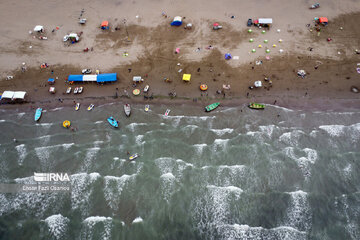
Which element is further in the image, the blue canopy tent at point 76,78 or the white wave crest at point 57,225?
the blue canopy tent at point 76,78

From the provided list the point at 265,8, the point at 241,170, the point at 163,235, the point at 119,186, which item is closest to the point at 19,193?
the point at 119,186

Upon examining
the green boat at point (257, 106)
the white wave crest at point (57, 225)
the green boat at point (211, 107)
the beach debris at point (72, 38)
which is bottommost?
the white wave crest at point (57, 225)

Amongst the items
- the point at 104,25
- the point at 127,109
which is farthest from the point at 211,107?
the point at 104,25

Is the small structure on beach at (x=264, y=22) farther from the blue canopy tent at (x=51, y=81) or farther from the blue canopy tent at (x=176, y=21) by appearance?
the blue canopy tent at (x=51, y=81)

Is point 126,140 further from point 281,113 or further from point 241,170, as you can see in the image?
point 281,113

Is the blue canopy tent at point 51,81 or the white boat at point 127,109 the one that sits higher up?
the blue canopy tent at point 51,81

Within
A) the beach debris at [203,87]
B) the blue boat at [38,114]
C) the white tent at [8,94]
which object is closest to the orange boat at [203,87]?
the beach debris at [203,87]
